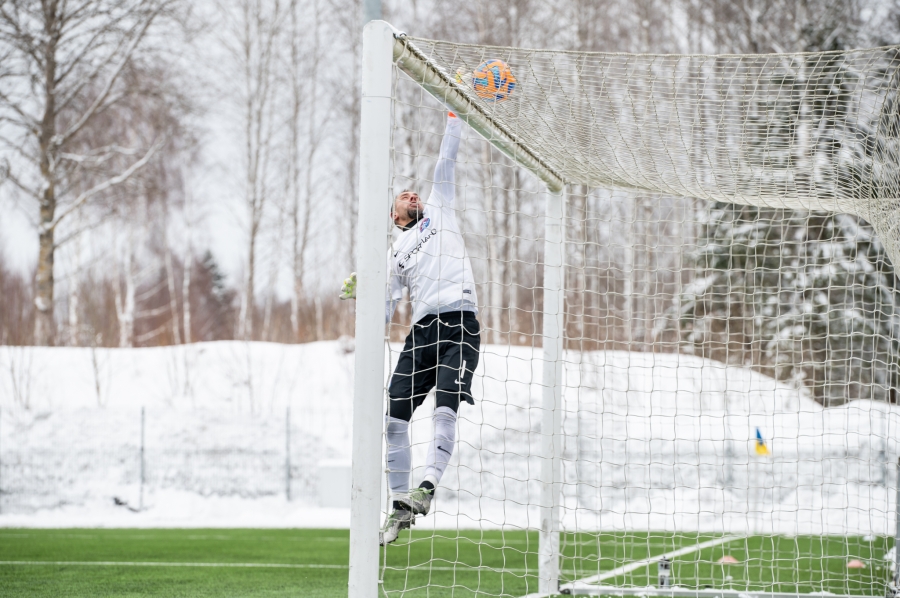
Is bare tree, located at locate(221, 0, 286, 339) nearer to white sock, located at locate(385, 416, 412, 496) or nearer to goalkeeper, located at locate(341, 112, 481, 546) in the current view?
goalkeeper, located at locate(341, 112, 481, 546)

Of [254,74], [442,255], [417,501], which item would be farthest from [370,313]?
[254,74]

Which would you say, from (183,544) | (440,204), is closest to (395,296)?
(440,204)

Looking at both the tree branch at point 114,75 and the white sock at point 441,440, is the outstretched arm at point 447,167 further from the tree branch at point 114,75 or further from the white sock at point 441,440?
the tree branch at point 114,75

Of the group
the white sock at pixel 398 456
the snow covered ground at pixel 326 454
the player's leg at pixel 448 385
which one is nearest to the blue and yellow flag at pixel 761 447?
the snow covered ground at pixel 326 454

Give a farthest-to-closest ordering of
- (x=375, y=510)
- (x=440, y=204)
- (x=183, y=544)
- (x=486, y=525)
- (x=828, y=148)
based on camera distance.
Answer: (x=486, y=525)
(x=183, y=544)
(x=828, y=148)
(x=440, y=204)
(x=375, y=510)

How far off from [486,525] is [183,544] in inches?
168

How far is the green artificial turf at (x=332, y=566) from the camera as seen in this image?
5402 millimetres

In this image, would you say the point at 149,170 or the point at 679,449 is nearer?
the point at 679,449

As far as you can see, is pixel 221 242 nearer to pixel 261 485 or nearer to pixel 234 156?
pixel 234 156

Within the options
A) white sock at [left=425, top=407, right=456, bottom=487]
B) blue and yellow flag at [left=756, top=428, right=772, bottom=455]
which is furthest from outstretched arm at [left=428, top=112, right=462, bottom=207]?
blue and yellow flag at [left=756, top=428, right=772, bottom=455]

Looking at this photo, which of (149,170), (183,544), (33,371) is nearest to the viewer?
(183,544)

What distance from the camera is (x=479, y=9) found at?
16719mm

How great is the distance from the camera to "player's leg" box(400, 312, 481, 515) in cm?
413

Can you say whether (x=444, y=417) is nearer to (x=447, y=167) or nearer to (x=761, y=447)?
(x=447, y=167)
